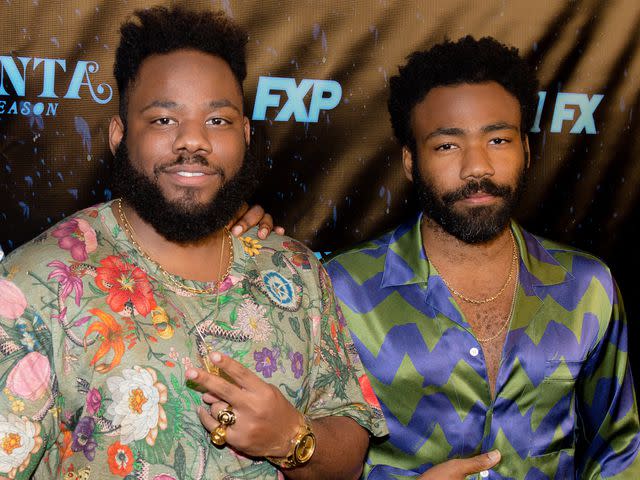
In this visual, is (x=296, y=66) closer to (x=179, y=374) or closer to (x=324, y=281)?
(x=324, y=281)

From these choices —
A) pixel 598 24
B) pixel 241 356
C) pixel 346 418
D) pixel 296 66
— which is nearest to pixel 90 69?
pixel 296 66

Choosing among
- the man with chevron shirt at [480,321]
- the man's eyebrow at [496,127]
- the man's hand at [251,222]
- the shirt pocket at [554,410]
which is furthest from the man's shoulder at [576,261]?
the man's hand at [251,222]

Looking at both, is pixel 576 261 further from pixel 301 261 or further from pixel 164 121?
pixel 164 121

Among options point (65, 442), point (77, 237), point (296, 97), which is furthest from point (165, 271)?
point (296, 97)

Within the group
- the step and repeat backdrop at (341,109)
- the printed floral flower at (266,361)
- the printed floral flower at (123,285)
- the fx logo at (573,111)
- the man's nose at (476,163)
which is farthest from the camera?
the fx logo at (573,111)

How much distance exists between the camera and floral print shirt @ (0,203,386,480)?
1.63 meters

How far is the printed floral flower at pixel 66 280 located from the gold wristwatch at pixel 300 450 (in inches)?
20.9

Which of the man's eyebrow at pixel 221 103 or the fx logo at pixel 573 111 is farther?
the fx logo at pixel 573 111

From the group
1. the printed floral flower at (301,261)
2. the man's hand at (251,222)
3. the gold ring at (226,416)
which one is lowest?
the gold ring at (226,416)

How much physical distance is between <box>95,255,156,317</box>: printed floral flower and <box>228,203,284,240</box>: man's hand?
13.2 inches

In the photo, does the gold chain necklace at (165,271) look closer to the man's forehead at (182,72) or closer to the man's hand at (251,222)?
the man's hand at (251,222)

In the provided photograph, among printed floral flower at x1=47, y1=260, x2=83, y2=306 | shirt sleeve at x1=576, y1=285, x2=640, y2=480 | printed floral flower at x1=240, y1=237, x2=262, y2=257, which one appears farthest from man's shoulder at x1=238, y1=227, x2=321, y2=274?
shirt sleeve at x1=576, y1=285, x2=640, y2=480

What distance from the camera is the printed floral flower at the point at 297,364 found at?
6.25 feet

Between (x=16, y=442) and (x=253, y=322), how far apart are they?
0.56 m
